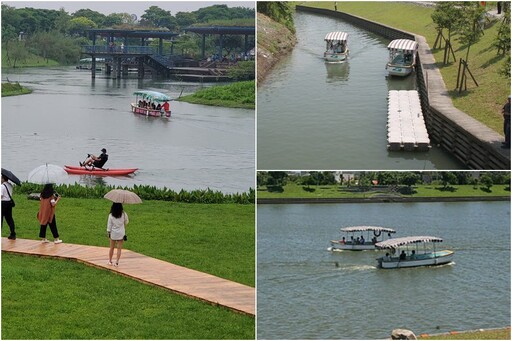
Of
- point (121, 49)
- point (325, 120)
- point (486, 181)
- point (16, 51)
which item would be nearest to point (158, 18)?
point (121, 49)

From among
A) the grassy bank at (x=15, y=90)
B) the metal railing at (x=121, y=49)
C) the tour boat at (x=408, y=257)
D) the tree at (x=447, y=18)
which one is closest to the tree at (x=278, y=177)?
the tour boat at (x=408, y=257)

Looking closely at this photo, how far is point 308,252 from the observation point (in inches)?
391

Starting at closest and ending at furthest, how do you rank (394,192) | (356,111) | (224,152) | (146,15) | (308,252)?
1. (394,192)
2. (356,111)
3. (308,252)
4. (224,152)
5. (146,15)

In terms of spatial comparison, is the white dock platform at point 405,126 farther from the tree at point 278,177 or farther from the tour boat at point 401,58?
the tour boat at point 401,58

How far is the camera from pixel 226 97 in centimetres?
2036

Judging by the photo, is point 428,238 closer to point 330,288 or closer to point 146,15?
point 330,288

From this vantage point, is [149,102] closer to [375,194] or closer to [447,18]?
[447,18]

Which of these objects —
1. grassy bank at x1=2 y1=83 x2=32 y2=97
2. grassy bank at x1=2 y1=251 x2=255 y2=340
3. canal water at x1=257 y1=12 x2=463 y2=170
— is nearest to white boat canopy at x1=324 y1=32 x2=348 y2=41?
canal water at x1=257 y1=12 x2=463 y2=170

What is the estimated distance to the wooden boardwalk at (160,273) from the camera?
240 inches

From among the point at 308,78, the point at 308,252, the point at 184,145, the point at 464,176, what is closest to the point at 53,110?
the point at 184,145

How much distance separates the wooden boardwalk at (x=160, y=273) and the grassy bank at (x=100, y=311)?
3.4 inches

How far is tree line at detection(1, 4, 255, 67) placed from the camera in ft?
61.8

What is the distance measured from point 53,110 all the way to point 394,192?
49.5ft

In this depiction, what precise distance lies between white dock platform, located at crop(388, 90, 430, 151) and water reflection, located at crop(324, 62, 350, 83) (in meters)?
0.44
